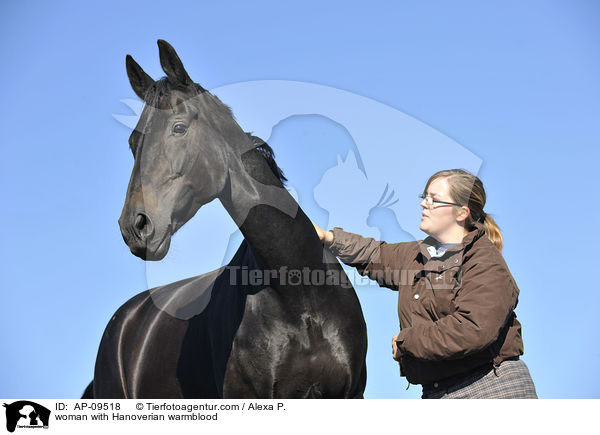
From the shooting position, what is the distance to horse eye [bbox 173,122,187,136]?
3262mm

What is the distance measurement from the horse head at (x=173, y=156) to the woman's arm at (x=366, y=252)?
80 centimetres

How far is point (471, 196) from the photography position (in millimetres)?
3256

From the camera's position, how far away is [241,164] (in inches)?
136

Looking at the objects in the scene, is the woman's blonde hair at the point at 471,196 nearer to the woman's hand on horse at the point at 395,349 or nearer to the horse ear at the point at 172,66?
the woman's hand on horse at the point at 395,349

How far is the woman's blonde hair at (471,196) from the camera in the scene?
3246 mm

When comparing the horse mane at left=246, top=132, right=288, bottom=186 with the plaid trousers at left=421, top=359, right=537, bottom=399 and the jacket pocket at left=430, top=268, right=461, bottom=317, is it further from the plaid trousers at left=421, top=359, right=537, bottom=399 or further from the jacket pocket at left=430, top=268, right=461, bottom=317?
the plaid trousers at left=421, top=359, right=537, bottom=399

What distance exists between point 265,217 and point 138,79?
1.24m

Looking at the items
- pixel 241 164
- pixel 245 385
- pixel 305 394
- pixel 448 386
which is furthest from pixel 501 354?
pixel 241 164

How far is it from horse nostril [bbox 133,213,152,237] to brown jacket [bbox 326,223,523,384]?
4.49ft

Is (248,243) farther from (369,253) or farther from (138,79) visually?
(138,79)

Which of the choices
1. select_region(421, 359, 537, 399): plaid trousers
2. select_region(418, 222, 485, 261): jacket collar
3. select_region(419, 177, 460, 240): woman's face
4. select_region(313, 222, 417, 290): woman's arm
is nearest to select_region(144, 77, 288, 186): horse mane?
select_region(313, 222, 417, 290): woman's arm
